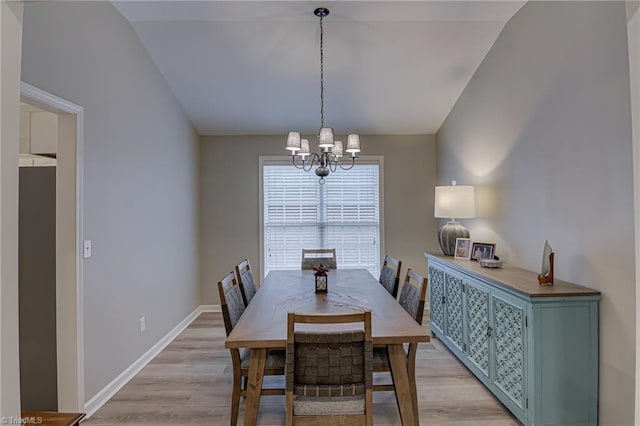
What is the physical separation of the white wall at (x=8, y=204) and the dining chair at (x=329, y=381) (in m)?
1.04

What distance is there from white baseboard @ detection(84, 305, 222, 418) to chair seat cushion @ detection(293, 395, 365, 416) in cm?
171

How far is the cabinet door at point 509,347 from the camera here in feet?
7.62

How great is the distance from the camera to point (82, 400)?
2477 mm

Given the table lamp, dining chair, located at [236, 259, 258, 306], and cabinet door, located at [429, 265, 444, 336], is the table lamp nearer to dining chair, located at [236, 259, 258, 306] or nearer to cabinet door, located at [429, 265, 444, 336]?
cabinet door, located at [429, 265, 444, 336]

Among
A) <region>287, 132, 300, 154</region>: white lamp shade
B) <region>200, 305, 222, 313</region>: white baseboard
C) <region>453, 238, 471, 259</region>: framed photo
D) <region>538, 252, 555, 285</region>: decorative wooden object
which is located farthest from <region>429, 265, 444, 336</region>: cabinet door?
<region>200, 305, 222, 313</region>: white baseboard

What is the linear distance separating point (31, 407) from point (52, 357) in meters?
0.37

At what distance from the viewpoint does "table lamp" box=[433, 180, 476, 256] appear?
3699mm

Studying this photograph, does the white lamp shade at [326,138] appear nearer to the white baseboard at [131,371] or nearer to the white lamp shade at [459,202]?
the white lamp shade at [459,202]

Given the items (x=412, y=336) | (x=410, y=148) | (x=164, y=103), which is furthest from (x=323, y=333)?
(x=410, y=148)

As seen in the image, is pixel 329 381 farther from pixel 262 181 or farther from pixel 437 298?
pixel 262 181

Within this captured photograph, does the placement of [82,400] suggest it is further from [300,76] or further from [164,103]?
[300,76]

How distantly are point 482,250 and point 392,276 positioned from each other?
960 millimetres

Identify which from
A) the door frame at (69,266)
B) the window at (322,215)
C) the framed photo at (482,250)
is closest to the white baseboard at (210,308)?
the window at (322,215)

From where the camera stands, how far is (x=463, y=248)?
3662 millimetres
